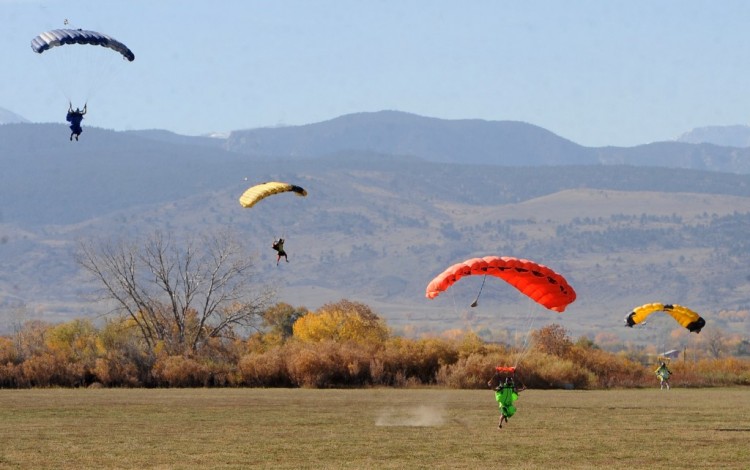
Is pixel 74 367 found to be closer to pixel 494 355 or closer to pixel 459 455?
pixel 494 355

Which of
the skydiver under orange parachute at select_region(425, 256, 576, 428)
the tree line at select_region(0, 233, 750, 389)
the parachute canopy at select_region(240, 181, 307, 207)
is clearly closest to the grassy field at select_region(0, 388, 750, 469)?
the skydiver under orange parachute at select_region(425, 256, 576, 428)

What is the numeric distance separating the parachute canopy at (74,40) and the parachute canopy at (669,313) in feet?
59.7

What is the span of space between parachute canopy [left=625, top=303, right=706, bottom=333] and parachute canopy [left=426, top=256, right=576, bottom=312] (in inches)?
315

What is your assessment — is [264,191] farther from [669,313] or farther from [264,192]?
[669,313]

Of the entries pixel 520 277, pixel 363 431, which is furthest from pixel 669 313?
pixel 363 431

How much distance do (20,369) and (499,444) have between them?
3413 cm

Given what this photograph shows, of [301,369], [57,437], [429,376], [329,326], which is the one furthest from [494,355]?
[57,437]

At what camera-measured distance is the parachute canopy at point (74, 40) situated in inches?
1544

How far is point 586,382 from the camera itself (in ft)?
211

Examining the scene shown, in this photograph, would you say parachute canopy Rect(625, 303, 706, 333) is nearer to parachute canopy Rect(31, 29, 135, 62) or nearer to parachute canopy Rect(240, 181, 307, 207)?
parachute canopy Rect(240, 181, 307, 207)

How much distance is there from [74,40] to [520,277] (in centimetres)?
1461

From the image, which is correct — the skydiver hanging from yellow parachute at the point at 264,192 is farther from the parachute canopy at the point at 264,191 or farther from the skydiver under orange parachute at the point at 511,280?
the skydiver under orange parachute at the point at 511,280

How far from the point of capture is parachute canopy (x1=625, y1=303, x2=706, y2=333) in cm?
4489

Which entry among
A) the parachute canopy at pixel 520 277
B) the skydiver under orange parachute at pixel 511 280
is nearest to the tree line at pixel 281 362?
the parachute canopy at pixel 520 277
